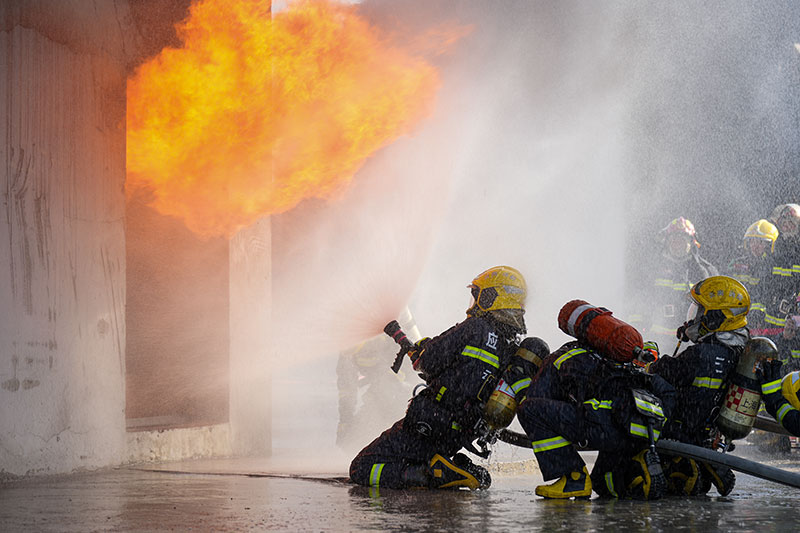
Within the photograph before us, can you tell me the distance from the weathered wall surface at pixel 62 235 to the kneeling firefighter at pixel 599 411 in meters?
3.06

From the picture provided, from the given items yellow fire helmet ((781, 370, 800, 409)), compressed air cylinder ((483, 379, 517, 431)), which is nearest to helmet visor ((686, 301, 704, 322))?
yellow fire helmet ((781, 370, 800, 409))

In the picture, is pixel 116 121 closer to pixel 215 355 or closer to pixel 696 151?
pixel 215 355

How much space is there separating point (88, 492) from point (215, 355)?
277cm

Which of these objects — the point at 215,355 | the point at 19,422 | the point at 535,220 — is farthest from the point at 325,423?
the point at 19,422

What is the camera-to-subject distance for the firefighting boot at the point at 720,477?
5379 millimetres

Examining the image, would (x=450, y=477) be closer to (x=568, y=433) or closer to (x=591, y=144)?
(x=568, y=433)

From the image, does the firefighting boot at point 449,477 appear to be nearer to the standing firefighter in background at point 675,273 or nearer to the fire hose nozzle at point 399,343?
the fire hose nozzle at point 399,343

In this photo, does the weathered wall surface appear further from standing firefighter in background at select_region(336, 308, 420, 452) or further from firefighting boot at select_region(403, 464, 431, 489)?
standing firefighter in background at select_region(336, 308, 420, 452)

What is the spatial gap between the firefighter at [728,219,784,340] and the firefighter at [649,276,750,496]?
4305 mm

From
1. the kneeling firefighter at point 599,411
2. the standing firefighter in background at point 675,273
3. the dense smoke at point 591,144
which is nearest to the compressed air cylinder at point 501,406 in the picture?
the kneeling firefighter at point 599,411

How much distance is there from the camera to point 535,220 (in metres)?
15.5

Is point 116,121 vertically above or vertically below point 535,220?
below

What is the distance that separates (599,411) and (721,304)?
109 centimetres

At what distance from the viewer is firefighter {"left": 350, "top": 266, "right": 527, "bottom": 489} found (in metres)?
5.57
